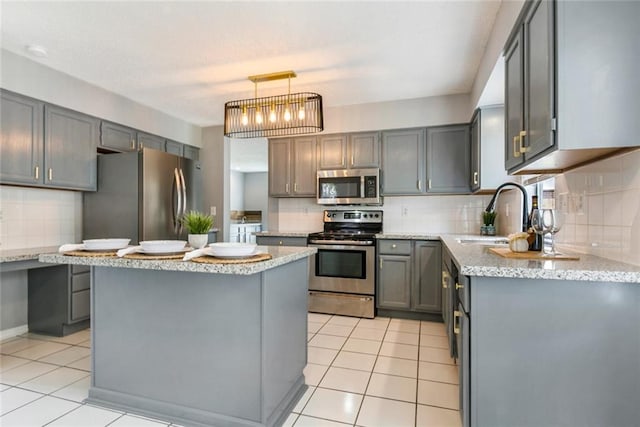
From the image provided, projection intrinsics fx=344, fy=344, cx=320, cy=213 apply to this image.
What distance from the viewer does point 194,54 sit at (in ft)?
9.36

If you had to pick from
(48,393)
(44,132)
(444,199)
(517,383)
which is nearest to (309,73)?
(444,199)

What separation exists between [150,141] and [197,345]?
316 cm

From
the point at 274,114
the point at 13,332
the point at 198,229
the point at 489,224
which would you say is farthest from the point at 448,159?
the point at 13,332

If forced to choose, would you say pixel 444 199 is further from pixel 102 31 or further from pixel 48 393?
pixel 48 393

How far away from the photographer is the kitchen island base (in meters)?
1.72

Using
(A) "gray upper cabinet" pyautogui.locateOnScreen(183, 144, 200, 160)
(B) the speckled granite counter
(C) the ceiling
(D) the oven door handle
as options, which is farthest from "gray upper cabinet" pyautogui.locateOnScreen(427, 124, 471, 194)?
(A) "gray upper cabinet" pyautogui.locateOnScreen(183, 144, 200, 160)

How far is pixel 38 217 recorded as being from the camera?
125 inches

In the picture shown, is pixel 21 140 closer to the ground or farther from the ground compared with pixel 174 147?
closer to the ground

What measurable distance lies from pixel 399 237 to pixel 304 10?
2.29 metres

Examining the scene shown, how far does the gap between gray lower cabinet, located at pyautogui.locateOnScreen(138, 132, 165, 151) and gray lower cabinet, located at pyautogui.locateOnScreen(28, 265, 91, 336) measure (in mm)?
1565

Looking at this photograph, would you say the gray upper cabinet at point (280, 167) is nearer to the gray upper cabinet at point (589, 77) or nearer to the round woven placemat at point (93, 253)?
the round woven placemat at point (93, 253)

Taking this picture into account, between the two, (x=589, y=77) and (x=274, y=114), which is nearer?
(x=589, y=77)

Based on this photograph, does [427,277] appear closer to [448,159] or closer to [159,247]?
[448,159]

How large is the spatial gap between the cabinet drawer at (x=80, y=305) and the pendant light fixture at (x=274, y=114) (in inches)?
80.6
